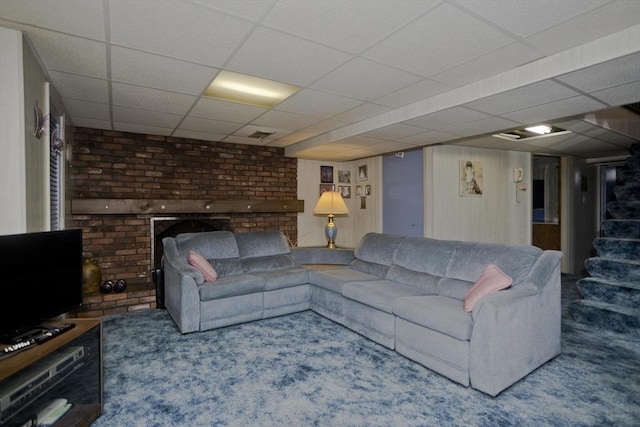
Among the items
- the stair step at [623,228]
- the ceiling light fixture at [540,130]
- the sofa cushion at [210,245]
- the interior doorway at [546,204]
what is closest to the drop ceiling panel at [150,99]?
the sofa cushion at [210,245]

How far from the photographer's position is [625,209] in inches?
167

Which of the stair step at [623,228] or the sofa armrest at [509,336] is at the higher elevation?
the stair step at [623,228]

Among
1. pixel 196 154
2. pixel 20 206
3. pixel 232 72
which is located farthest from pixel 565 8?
pixel 196 154

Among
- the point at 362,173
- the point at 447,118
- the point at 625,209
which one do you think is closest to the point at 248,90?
the point at 447,118

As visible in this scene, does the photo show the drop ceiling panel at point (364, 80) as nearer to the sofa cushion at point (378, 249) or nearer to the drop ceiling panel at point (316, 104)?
the drop ceiling panel at point (316, 104)

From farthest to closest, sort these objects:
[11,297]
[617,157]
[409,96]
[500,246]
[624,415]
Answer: [617,157] < [409,96] < [500,246] < [624,415] < [11,297]

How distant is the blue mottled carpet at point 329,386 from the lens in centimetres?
207

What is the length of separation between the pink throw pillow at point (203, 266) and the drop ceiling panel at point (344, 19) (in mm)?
2593

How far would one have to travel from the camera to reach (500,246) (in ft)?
10.1

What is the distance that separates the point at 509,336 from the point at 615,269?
2.38m

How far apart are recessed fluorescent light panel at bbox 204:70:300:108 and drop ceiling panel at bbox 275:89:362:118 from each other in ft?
0.31

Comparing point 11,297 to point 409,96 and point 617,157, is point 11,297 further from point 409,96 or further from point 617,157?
point 617,157

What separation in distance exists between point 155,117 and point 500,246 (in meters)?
3.91

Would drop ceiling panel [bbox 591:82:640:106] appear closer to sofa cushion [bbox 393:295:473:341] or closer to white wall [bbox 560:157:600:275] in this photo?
sofa cushion [bbox 393:295:473:341]
